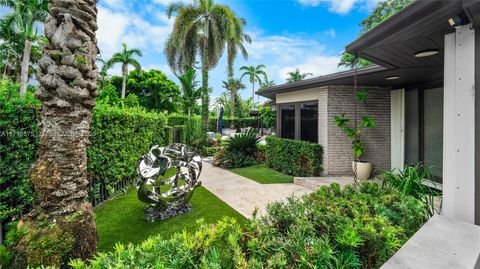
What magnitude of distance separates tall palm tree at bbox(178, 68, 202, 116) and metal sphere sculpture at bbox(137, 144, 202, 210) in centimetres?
1307

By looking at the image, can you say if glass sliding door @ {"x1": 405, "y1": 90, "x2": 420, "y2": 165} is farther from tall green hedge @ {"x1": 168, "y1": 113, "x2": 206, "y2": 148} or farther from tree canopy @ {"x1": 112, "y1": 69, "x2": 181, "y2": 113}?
tree canopy @ {"x1": 112, "y1": 69, "x2": 181, "y2": 113}

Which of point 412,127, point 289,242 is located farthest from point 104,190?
point 412,127

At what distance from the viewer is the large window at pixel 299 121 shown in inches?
329

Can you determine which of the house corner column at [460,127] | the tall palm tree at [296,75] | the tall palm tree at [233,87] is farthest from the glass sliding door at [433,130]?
the tall palm tree at [296,75]

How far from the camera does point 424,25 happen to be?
281 cm

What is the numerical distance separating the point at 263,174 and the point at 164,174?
15.8 ft

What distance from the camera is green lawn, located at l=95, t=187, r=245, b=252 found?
4.10m

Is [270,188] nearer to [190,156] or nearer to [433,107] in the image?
[190,156]

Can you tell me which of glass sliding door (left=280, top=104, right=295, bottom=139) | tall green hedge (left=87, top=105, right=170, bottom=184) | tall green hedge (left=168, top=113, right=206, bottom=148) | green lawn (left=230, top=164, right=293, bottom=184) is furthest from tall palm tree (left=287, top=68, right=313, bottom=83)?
tall green hedge (left=87, top=105, right=170, bottom=184)

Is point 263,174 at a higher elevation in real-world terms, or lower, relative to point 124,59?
lower

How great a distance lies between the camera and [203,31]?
1767 centimetres

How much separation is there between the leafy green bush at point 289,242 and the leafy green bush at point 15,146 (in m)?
2.35

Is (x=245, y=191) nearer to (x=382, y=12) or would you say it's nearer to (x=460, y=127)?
(x=460, y=127)

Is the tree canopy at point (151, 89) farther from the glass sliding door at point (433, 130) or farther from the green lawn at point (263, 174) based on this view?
the glass sliding door at point (433, 130)
